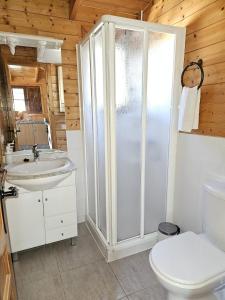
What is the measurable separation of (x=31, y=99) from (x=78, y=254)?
1.60 metres

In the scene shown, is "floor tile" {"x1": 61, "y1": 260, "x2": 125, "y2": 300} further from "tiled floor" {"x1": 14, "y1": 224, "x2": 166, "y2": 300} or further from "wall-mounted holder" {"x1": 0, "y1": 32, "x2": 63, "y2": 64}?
"wall-mounted holder" {"x1": 0, "y1": 32, "x2": 63, "y2": 64}

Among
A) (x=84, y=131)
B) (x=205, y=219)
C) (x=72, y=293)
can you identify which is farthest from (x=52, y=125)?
(x=205, y=219)

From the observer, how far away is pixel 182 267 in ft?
3.98

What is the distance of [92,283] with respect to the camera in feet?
5.47

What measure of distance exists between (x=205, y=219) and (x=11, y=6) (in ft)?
8.19

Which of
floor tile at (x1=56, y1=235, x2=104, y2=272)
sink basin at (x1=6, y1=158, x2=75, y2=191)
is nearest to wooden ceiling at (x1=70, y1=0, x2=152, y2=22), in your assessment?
sink basin at (x1=6, y1=158, x2=75, y2=191)

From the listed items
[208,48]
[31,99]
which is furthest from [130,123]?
[31,99]

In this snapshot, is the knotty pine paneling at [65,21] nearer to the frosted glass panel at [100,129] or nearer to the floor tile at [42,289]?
the frosted glass panel at [100,129]

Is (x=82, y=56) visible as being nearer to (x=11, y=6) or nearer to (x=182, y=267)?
(x=11, y=6)

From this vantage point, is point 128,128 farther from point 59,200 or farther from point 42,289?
point 42,289

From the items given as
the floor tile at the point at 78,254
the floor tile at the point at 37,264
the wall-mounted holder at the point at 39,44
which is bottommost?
the floor tile at the point at 37,264

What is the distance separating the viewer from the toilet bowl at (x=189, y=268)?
113cm

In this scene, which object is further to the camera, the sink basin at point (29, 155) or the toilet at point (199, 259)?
the sink basin at point (29, 155)

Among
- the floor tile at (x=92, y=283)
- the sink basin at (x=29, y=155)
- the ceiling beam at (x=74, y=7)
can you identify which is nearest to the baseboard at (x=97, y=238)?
the floor tile at (x=92, y=283)
